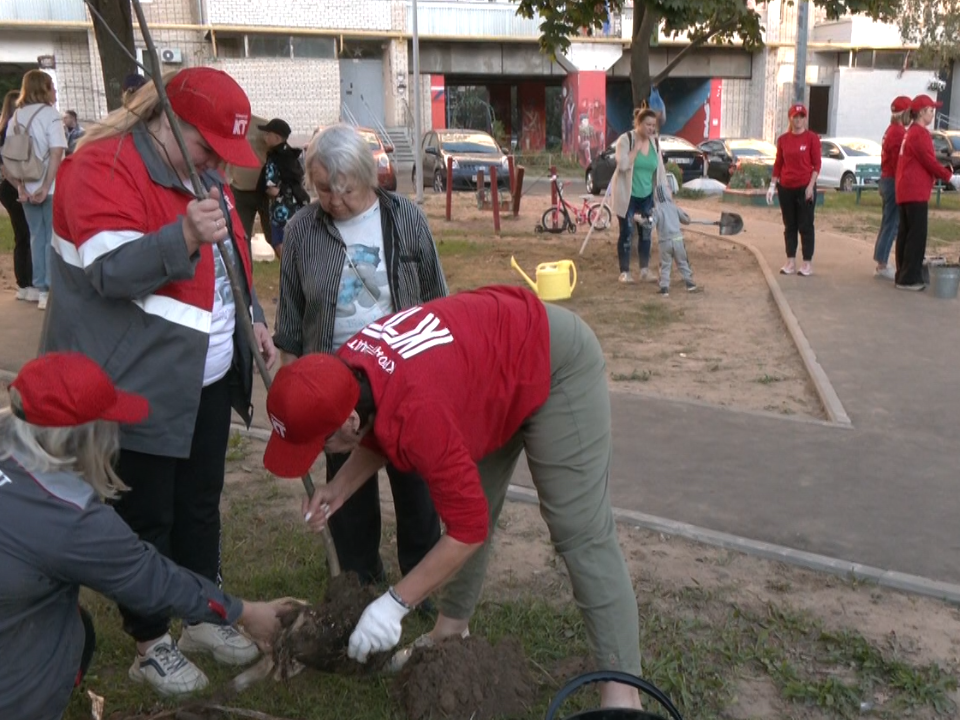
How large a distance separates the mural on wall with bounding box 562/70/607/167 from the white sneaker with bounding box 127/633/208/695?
33.9 m

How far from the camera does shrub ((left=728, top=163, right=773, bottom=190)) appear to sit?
19406 mm

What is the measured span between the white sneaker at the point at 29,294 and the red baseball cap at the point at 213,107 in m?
7.10

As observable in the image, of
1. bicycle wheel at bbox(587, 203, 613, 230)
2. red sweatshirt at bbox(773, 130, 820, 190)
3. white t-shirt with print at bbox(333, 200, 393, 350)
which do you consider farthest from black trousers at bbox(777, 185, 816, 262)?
white t-shirt with print at bbox(333, 200, 393, 350)

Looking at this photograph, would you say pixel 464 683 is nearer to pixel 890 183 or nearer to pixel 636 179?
pixel 636 179

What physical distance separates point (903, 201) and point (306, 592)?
7.75m

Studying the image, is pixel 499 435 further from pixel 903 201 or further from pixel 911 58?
pixel 911 58

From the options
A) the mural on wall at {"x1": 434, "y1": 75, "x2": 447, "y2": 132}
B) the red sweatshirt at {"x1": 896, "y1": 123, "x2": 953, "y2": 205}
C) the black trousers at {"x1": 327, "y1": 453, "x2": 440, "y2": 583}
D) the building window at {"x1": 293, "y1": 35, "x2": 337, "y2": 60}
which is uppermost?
the building window at {"x1": 293, "y1": 35, "x2": 337, "y2": 60}

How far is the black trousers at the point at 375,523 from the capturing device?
11.6 feet

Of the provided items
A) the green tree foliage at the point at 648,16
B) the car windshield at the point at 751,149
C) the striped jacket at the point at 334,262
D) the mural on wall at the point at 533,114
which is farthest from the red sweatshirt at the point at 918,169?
the mural on wall at the point at 533,114

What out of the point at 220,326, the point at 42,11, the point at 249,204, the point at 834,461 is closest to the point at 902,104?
the point at 834,461

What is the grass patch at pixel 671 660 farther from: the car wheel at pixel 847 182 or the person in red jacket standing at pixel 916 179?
the car wheel at pixel 847 182

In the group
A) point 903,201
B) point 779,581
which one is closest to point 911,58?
point 903,201

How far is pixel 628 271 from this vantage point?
1064cm

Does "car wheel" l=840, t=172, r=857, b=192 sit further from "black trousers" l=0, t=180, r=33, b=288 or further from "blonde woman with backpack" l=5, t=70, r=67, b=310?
"blonde woman with backpack" l=5, t=70, r=67, b=310
